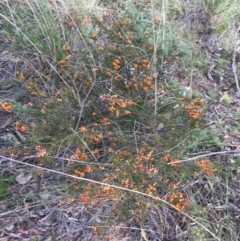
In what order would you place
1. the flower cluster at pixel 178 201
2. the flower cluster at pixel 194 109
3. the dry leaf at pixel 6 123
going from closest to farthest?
the flower cluster at pixel 178 201, the flower cluster at pixel 194 109, the dry leaf at pixel 6 123

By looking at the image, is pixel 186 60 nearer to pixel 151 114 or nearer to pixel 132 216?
pixel 151 114

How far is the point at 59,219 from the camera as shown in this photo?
188cm

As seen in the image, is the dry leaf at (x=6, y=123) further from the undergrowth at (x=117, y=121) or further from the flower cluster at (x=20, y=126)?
the flower cluster at (x=20, y=126)

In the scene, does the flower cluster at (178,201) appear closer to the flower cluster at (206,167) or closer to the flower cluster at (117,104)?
the flower cluster at (206,167)

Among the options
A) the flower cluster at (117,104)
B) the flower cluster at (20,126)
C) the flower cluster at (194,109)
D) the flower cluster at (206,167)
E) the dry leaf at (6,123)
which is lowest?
the flower cluster at (206,167)

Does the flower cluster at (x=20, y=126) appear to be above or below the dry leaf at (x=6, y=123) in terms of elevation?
above

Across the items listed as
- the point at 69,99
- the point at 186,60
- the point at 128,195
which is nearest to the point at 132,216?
the point at 128,195

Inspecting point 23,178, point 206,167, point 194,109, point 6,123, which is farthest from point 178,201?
point 6,123

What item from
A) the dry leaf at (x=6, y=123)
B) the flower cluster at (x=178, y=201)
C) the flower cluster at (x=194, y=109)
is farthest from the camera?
the dry leaf at (x=6, y=123)

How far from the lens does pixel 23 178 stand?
2000mm

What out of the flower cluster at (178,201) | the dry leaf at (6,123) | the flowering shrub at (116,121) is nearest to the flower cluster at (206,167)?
the flowering shrub at (116,121)

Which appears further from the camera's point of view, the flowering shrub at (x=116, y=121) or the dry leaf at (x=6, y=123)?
the dry leaf at (x=6, y=123)

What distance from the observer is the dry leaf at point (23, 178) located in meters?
1.99

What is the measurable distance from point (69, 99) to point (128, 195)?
0.56m
